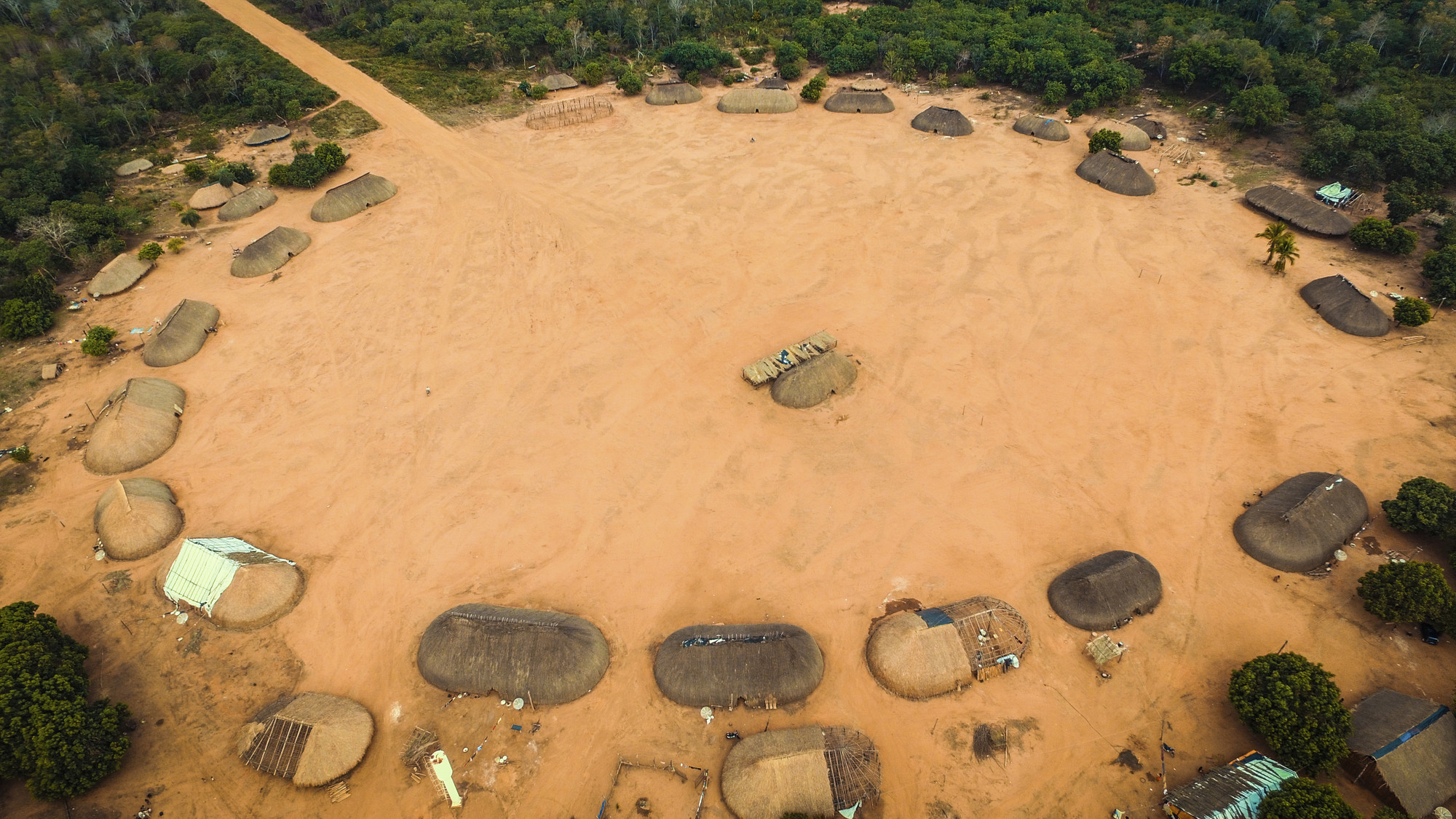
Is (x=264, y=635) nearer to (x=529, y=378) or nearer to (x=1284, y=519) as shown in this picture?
(x=529, y=378)

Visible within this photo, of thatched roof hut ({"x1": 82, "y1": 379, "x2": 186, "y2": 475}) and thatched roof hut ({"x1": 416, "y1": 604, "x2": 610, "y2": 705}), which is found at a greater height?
thatched roof hut ({"x1": 82, "y1": 379, "x2": 186, "y2": 475})

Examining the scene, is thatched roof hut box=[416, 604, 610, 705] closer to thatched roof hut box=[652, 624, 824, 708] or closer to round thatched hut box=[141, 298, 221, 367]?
thatched roof hut box=[652, 624, 824, 708]

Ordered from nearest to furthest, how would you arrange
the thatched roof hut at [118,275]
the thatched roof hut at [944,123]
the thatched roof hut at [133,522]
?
the thatched roof hut at [133,522] → the thatched roof hut at [118,275] → the thatched roof hut at [944,123]

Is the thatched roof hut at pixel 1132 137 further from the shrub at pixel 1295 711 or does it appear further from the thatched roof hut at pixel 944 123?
the shrub at pixel 1295 711

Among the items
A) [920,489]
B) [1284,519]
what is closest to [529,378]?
[920,489]

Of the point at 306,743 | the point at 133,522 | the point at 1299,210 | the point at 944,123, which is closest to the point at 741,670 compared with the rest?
the point at 306,743

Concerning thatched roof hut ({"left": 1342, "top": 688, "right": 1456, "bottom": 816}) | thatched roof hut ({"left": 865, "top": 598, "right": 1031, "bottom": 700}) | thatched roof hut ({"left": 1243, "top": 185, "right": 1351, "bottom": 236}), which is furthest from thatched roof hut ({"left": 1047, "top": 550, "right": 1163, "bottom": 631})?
thatched roof hut ({"left": 1243, "top": 185, "right": 1351, "bottom": 236})

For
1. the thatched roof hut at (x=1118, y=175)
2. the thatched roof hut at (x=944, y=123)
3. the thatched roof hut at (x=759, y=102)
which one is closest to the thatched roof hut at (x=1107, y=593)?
the thatched roof hut at (x=1118, y=175)
